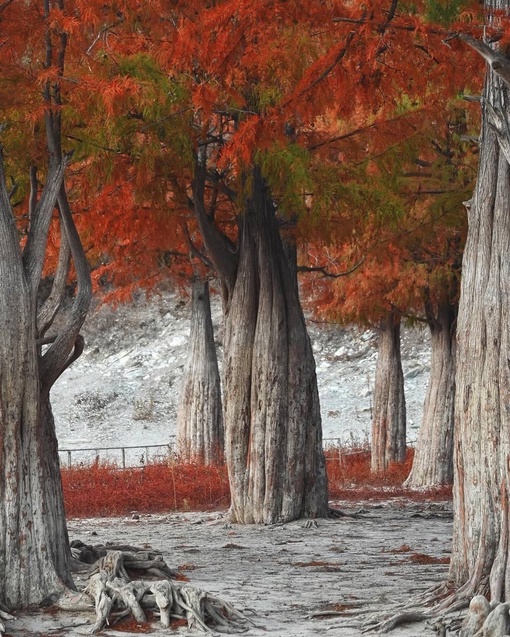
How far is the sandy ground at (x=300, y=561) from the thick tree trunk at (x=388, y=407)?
6350mm

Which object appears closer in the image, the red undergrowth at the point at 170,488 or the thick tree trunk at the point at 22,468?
the thick tree trunk at the point at 22,468

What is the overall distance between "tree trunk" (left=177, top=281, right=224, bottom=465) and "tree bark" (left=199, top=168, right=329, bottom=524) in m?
7.97

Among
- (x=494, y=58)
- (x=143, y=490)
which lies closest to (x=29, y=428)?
(x=494, y=58)

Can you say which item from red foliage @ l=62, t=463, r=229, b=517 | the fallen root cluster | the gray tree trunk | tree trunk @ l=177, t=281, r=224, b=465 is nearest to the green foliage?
the gray tree trunk

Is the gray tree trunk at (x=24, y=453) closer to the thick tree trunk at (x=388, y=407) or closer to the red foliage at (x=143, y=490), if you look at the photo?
the red foliage at (x=143, y=490)

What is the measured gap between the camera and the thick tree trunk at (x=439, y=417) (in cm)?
2291

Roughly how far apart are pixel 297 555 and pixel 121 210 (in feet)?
19.0

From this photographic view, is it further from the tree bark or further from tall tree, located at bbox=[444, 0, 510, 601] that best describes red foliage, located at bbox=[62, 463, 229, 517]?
tall tree, located at bbox=[444, 0, 510, 601]

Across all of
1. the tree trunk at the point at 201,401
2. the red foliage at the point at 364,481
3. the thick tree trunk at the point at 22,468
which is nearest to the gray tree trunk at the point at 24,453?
the thick tree trunk at the point at 22,468

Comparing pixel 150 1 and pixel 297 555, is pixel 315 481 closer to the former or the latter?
pixel 297 555

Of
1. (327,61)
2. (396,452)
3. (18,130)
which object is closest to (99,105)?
(18,130)

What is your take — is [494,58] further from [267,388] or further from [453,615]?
[267,388]

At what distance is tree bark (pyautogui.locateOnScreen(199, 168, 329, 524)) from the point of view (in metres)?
17.0

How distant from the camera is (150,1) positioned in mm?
13914
